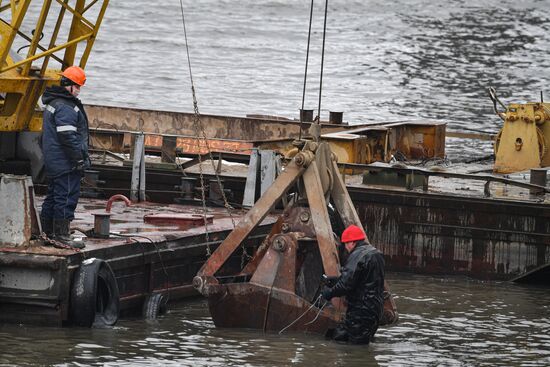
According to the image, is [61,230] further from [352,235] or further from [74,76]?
[352,235]

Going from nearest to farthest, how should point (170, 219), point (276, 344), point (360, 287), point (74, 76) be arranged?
point (360, 287) < point (276, 344) < point (74, 76) < point (170, 219)

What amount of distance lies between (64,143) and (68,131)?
0.44ft

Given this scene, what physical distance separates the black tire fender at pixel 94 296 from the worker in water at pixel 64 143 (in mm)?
434

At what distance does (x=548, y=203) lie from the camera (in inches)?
703

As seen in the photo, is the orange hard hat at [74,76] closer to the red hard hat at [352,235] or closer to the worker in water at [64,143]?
the worker in water at [64,143]

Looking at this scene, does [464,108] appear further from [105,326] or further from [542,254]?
[105,326]

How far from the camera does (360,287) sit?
12438 millimetres

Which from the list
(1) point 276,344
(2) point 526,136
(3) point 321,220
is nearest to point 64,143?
(3) point 321,220

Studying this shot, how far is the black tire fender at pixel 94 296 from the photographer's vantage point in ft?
41.9

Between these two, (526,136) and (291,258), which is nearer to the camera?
(291,258)

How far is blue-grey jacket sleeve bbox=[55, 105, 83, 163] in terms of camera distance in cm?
1337

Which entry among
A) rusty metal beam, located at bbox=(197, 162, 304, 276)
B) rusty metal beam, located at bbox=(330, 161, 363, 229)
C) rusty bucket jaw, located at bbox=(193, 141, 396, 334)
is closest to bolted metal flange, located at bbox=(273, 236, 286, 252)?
rusty bucket jaw, located at bbox=(193, 141, 396, 334)

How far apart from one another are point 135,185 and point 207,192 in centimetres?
120

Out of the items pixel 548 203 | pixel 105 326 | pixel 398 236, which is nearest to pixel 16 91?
pixel 105 326
